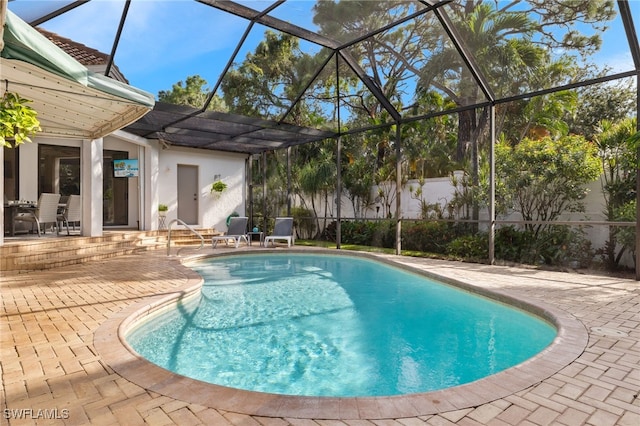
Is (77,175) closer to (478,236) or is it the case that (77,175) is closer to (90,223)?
(90,223)

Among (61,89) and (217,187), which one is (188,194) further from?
(61,89)

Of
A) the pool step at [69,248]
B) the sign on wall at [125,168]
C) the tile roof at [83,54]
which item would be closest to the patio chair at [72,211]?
the pool step at [69,248]

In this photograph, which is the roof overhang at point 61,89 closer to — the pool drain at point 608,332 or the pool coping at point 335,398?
the pool coping at point 335,398

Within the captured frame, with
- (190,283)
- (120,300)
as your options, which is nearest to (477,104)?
(190,283)

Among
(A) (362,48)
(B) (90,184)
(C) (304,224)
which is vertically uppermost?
(A) (362,48)

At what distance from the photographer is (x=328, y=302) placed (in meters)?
5.88

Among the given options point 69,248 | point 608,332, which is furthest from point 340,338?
point 69,248

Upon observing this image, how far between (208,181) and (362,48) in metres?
7.66

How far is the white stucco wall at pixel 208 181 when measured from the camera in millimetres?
12773

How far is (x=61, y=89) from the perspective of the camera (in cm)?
497

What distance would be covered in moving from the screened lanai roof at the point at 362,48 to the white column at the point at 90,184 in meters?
1.36

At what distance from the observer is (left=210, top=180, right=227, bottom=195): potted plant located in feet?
45.1

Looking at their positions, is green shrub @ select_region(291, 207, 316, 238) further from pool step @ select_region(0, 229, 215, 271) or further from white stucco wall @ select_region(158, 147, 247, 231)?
pool step @ select_region(0, 229, 215, 271)

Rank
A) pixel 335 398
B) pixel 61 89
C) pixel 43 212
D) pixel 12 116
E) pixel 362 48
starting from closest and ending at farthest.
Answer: pixel 335 398 → pixel 12 116 → pixel 61 89 → pixel 43 212 → pixel 362 48
